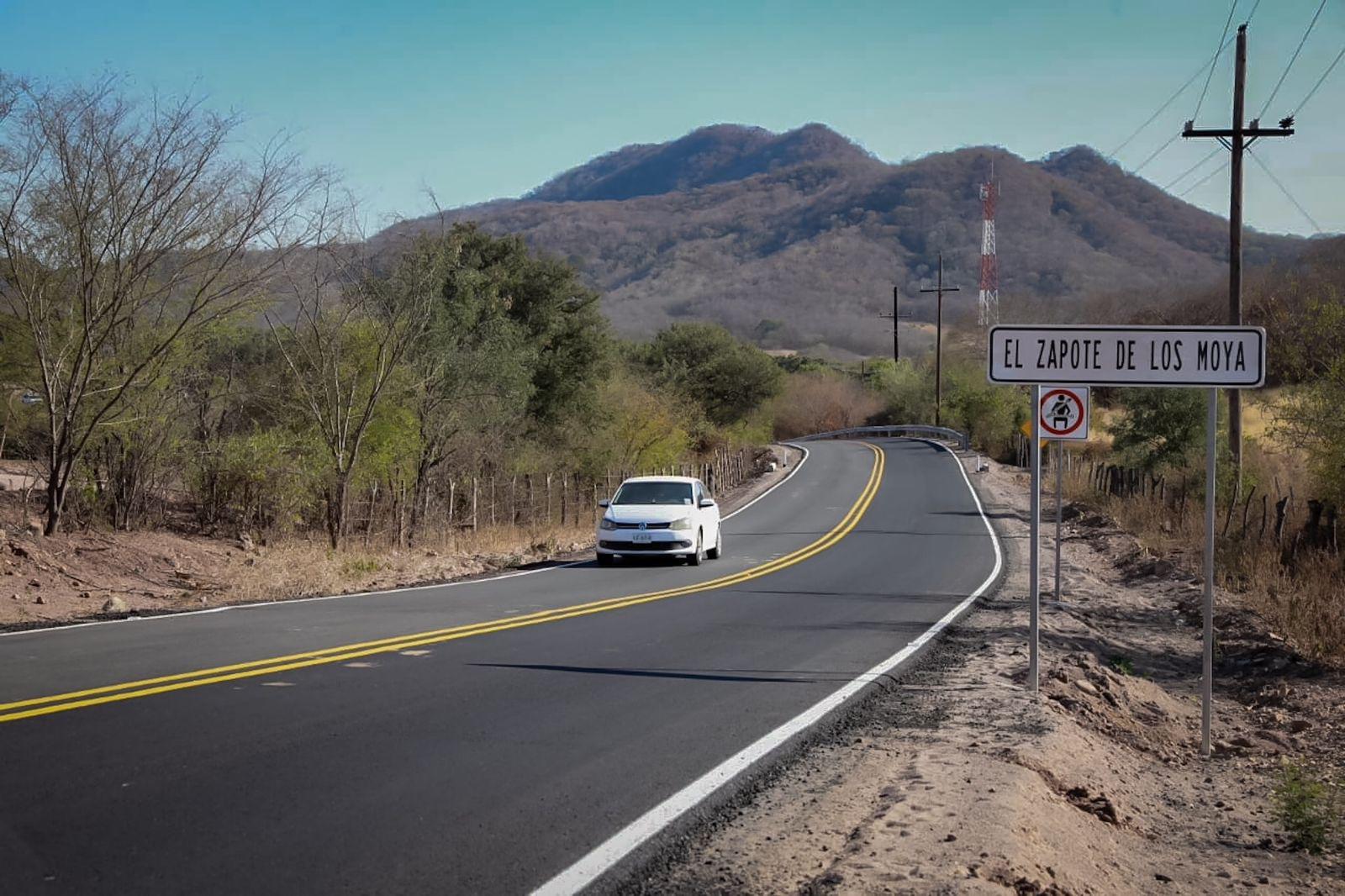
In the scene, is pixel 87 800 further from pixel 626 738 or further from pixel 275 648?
pixel 275 648

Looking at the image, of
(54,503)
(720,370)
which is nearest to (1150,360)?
(54,503)

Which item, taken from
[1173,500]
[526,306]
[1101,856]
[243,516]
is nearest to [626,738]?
[1101,856]

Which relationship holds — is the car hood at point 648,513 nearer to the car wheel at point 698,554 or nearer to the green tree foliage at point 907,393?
the car wheel at point 698,554

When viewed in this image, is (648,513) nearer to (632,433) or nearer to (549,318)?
(549,318)

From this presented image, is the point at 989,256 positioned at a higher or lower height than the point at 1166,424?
higher

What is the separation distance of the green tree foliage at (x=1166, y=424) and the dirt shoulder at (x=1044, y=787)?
1144 inches

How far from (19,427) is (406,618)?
12611mm

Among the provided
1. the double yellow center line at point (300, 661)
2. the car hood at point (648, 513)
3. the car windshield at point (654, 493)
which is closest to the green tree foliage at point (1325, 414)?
the double yellow center line at point (300, 661)

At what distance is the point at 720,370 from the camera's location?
286 ft

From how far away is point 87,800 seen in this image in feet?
19.7

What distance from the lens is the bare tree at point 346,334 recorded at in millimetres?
24203

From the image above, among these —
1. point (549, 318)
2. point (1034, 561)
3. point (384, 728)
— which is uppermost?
point (549, 318)

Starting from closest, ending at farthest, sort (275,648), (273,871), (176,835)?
(273,871)
(176,835)
(275,648)

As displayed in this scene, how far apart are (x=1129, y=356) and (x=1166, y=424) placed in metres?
35.5
